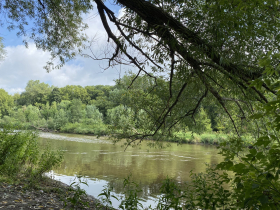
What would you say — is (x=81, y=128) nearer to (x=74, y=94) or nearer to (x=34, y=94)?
(x=74, y=94)

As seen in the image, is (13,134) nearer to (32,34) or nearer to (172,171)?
(32,34)

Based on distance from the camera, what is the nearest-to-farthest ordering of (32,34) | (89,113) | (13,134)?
(13,134), (32,34), (89,113)

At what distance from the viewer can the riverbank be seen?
11.2 feet

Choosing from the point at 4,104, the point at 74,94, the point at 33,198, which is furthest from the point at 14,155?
the point at 74,94

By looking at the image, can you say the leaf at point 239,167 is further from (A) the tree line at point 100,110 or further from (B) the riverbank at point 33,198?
(A) the tree line at point 100,110

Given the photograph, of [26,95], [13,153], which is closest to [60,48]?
[13,153]

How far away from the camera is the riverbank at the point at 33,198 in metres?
3.43

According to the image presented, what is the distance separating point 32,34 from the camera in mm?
6172

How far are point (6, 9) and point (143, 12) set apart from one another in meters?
4.99

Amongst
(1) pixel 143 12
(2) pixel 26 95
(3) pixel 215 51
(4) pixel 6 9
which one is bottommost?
(3) pixel 215 51

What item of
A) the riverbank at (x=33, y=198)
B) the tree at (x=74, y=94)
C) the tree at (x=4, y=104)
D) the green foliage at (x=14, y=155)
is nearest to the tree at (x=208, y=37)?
the riverbank at (x=33, y=198)

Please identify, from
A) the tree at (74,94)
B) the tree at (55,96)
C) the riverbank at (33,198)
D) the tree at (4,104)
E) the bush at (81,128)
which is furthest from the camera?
the tree at (74,94)

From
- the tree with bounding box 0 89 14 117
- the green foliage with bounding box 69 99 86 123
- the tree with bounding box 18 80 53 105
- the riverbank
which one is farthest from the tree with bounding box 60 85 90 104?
the riverbank

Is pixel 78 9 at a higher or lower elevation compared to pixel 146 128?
higher
